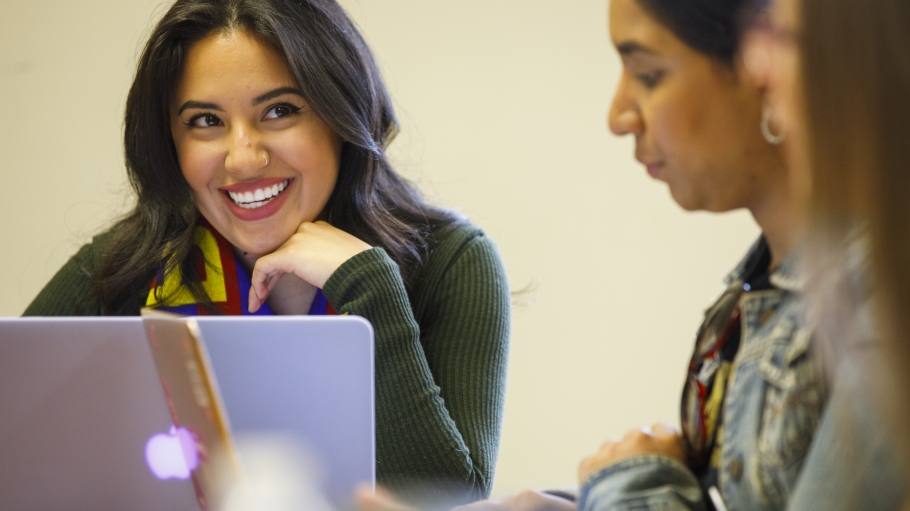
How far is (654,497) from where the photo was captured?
2.19ft

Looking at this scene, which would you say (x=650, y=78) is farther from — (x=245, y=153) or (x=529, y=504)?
(x=245, y=153)

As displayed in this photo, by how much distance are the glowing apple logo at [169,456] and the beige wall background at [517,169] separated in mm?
1528

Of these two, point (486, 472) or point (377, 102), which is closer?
point (486, 472)

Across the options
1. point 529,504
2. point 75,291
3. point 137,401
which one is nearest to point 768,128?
point 529,504

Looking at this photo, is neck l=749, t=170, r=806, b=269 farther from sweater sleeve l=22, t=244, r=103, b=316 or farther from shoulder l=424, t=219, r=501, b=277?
sweater sleeve l=22, t=244, r=103, b=316

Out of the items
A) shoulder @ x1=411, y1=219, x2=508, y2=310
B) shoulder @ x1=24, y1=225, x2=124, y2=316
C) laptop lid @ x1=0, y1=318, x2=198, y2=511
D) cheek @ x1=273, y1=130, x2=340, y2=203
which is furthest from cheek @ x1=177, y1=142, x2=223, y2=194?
laptop lid @ x1=0, y1=318, x2=198, y2=511

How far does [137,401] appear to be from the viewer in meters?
0.84

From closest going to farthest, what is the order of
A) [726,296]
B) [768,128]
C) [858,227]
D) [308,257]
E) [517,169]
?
[858,227]
[768,128]
[726,296]
[308,257]
[517,169]

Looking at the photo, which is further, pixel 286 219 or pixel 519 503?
pixel 286 219

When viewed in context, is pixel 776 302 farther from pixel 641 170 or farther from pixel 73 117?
pixel 73 117

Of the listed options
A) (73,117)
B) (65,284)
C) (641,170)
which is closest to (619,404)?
(641,170)

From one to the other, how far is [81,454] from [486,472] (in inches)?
22.9

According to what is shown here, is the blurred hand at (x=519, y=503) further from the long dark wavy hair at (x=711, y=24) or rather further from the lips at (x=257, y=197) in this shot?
the lips at (x=257, y=197)

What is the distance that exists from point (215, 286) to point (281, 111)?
1.02 ft
